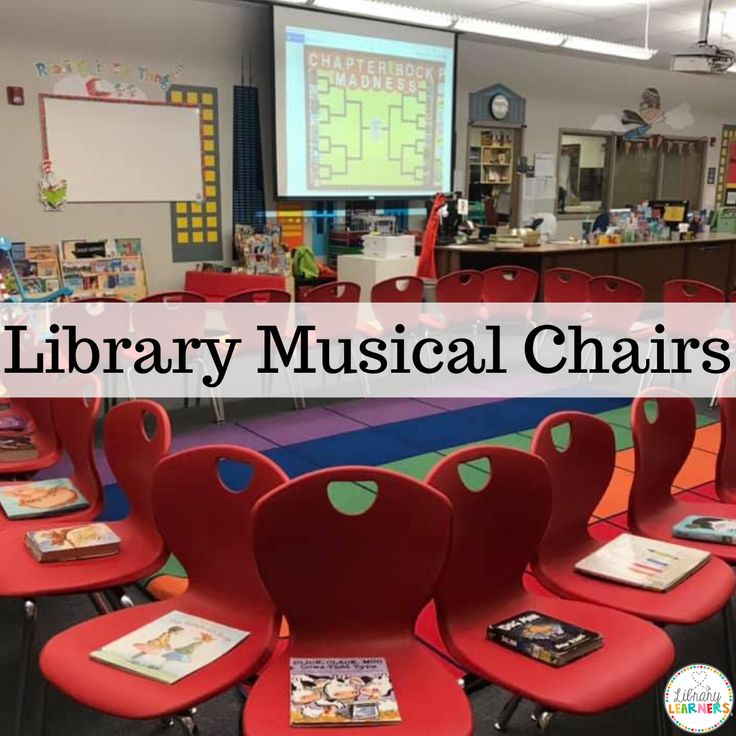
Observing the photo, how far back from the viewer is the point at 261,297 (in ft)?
16.3

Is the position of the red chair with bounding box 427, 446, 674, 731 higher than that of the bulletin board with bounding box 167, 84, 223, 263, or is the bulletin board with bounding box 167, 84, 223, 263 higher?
the bulletin board with bounding box 167, 84, 223, 263

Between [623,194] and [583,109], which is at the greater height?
[583,109]

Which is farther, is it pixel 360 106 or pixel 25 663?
pixel 360 106

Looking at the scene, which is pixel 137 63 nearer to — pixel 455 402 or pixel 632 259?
pixel 455 402

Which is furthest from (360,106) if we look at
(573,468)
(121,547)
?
(121,547)

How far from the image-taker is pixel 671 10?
7652 mm

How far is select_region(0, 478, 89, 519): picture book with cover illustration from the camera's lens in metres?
2.63

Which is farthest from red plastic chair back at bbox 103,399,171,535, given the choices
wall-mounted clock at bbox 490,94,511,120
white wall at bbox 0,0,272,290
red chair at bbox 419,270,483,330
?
wall-mounted clock at bbox 490,94,511,120

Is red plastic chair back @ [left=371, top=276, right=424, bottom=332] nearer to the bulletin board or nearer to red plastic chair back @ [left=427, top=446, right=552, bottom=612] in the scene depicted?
the bulletin board

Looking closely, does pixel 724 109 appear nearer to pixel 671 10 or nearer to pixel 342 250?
pixel 671 10

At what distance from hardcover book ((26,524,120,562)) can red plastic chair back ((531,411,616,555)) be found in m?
1.28

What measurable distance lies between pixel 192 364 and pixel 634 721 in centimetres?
349

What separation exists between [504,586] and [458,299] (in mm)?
3956

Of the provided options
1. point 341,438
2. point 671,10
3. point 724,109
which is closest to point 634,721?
point 341,438
